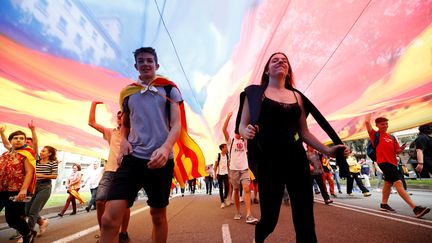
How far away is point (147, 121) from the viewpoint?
86.3 inches

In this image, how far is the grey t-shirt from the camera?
213 cm

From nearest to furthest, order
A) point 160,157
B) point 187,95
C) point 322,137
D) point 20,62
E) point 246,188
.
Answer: point 160,157, point 20,62, point 246,188, point 187,95, point 322,137

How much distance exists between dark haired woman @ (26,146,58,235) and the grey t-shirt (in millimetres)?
3997

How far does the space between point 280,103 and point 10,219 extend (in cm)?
414

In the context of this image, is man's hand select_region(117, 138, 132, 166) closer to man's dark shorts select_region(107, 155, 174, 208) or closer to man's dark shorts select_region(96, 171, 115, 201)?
man's dark shorts select_region(107, 155, 174, 208)

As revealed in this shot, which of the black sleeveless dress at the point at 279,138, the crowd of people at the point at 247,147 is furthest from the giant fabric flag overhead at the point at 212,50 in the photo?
the black sleeveless dress at the point at 279,138

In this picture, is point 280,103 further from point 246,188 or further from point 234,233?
point 246,188

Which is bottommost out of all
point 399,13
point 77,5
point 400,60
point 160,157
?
point 160,157

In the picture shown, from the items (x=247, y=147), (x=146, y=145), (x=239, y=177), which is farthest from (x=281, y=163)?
(x=239, y=177)

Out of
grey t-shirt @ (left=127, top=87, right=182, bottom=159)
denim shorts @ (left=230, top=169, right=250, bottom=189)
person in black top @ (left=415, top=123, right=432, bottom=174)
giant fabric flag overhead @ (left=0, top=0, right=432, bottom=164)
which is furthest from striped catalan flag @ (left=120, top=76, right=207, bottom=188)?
person in black top @ (left=415, top=123, right=432, bottom=174)

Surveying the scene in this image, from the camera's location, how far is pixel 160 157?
1.78m

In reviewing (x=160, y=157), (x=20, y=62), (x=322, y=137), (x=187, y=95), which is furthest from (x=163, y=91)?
(x=322, y=137)

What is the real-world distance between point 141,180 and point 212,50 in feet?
16.1

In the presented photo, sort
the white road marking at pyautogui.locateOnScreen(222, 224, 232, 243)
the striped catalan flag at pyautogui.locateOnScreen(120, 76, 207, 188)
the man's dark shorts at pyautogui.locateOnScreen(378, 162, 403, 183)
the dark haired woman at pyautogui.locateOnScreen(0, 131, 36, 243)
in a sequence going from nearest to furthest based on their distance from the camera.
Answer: the striped catalan flag at pyautogui.locateOnScreen(120, 76, 207, 188)
the white road marking at pyautogui.locateOnScreen(222, 224, 232, 243)
the dark haired woman at pyautogui.locateOnScreen(0, 131, 36, 243)
the man's dark shorts at pyautogui.locateOnScreen(378, 162, 403, 183)
